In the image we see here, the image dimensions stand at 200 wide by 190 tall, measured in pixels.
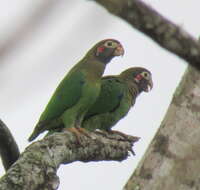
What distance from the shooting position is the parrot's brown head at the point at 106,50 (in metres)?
5.58

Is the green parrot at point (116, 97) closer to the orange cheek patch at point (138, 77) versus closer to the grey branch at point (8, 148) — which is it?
the orange cheek patch at point (138, 77)

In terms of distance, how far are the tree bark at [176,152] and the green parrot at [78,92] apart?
7.41 feet

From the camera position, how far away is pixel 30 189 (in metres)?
2.59

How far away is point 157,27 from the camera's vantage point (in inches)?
47.2

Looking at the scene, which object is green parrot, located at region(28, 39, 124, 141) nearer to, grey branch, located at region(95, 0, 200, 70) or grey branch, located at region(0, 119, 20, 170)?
grey branch, located at region(0, 119, 20, 170)

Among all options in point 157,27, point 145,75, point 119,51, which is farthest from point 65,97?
point 157,27

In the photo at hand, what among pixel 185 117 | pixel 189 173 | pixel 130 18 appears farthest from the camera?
pixel 185 117

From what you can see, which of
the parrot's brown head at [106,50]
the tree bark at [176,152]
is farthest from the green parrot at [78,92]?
the tree bark at [176,152]

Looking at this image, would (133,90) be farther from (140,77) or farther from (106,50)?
(106,50)

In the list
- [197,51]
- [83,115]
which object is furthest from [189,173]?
[83,115]

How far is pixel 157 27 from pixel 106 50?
4465 mm

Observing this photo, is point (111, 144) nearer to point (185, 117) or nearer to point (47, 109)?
point (185, 117)

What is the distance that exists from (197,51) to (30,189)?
1580 millimetres

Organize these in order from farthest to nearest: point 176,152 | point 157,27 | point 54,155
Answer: point 54,155, point 176,152, point 157,27
